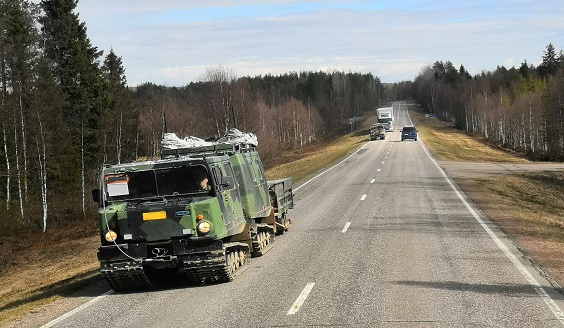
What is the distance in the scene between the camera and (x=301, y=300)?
10602mm

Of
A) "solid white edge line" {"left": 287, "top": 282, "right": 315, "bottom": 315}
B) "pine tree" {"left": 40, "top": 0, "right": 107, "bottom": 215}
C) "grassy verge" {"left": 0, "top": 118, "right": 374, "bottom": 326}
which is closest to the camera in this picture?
"solid white edge line" {"left": 287, "top": 282, "right": 315, "bottom": 315}

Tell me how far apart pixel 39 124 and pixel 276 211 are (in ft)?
85.9

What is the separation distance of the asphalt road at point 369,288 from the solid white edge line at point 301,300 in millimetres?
18

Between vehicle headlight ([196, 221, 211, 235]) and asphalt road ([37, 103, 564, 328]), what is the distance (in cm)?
107

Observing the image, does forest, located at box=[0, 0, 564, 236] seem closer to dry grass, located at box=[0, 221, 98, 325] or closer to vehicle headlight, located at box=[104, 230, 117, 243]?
dry grass, located at box=[0, 221, 98, 325]

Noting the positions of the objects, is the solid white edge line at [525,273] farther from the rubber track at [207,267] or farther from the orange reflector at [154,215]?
the orange reflector at [154,215]

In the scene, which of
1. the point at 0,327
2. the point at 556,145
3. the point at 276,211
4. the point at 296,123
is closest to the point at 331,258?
the point at 276,211

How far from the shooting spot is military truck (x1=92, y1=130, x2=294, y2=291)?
39.3 feet

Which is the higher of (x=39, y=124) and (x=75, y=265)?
(x=39, y=124)

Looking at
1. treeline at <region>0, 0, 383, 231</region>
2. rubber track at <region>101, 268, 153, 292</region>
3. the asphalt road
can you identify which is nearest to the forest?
treeline at <region>0, 0, 383, 231</region>

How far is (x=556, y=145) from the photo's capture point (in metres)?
73.5

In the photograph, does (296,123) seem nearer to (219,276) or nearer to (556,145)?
(556,145)

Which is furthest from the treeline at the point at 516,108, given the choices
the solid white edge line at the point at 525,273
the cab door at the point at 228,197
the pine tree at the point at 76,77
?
the cab door at the point at 228,197

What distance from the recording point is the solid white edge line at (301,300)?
9.94 m
